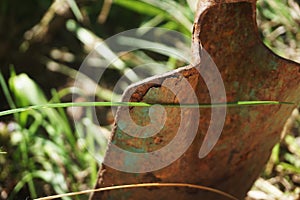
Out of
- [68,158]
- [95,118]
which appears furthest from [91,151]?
[95,118]

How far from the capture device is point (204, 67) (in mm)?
1037

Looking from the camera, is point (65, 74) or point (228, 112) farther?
point (65, 74)

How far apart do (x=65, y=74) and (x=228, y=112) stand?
0.94 m

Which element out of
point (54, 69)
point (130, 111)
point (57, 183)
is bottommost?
point (57, 183)

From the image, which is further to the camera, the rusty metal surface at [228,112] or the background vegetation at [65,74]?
the background vegetation at [65,74]

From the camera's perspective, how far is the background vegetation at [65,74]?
1417mm

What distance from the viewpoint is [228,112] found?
1146mm

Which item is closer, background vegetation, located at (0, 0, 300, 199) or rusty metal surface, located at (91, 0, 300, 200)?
rusty metal surface, located at (91, 0, 300, 200)

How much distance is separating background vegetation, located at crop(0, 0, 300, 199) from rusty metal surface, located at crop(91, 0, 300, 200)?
0.75ft

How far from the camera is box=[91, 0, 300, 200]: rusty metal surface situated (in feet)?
3.34

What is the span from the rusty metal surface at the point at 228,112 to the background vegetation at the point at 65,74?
0.23m

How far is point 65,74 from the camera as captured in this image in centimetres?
194

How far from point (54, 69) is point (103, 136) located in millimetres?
473

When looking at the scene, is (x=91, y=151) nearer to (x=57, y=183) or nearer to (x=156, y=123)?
(x=57, y=183)
